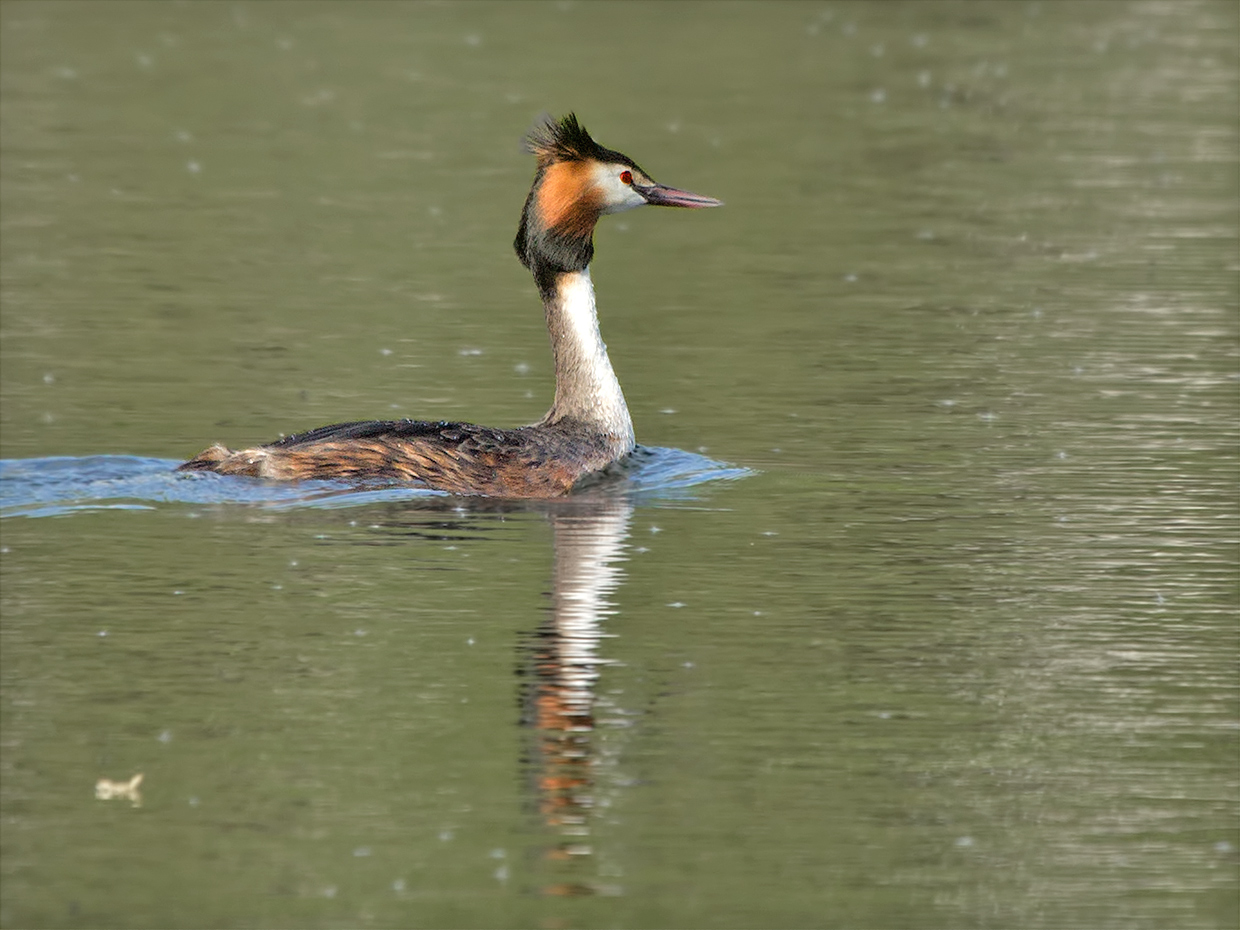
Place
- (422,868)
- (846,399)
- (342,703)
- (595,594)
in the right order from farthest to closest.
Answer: (846,399) → (595,594) → (342,703) → (422,868)

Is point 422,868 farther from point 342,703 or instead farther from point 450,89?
point 450,89

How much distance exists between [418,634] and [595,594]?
3.44 feet

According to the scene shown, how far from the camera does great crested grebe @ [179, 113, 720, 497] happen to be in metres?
13.0

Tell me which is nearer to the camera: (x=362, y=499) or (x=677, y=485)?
(x=362, y=499)

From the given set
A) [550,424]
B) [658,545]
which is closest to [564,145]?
[550,424]

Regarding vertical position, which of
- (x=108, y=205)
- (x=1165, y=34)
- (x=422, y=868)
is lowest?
(x=422, y=868)

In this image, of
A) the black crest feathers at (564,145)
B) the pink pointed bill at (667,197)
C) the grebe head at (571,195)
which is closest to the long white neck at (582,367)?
the grebe head at (571,195)

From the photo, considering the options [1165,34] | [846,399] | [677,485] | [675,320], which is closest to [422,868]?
[677,485]

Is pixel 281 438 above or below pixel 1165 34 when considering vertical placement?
below

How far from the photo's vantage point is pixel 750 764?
8875mm

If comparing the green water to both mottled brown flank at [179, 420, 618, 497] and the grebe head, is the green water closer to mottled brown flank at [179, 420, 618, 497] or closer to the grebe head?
mottled brown flank at [179, 420, 618, 497]

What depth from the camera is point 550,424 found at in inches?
567

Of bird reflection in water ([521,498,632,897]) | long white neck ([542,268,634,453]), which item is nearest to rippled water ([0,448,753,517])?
long white neck ([542,268,634,453])

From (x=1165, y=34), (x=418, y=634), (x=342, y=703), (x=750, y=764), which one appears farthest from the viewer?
(x=1165, y=34)
